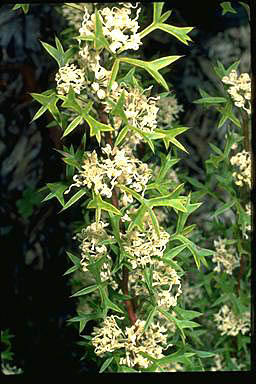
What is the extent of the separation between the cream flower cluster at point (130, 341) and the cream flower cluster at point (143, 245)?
0.34 feet

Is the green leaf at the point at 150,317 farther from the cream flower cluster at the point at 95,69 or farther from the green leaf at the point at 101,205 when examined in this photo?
the cream flower cluster at the point at 95,69

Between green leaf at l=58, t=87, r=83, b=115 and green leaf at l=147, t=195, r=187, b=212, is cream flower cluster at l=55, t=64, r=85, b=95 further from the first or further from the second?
green leaf at l=147, t=195, r=187, b=212

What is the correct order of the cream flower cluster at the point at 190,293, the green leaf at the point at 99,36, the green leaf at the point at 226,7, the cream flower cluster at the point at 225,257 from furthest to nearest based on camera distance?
the cream flower cluster at the point at 190,293, the cream flower cluster at the point at 225,257, the green leaf at the point at 226,7, the green leaf at the point at 99,36

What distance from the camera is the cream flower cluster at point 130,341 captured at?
1188mm

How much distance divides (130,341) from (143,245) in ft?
0.53

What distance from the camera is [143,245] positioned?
3.73ft

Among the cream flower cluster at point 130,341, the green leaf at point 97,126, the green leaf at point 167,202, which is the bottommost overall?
the cream flower cluster at point 130,341

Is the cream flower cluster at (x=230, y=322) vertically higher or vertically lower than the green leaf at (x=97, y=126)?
lower

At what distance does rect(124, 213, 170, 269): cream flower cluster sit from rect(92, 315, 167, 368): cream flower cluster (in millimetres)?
104

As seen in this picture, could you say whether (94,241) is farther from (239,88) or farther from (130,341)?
(239,88)

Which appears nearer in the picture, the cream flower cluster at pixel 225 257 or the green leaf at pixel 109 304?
the green leaf at pixel 109 304

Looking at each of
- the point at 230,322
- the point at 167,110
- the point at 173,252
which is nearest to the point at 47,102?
the point at 173,252

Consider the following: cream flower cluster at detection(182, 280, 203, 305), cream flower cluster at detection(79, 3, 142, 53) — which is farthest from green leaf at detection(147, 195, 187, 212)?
cream flower cluster at detection(182, 280, 203, 305)

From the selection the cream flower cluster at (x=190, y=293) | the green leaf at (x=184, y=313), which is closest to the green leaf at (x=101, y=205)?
the green leaf at (x=184, y=313)
